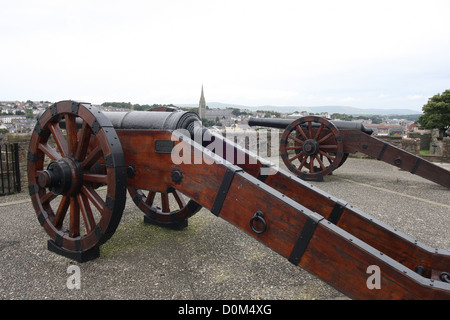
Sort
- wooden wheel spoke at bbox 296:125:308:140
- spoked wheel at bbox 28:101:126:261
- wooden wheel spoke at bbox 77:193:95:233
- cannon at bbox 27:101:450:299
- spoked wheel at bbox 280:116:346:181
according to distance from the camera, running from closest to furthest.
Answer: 1. cannon at bbox 27:101:450:299
2. spoked wheel at bbox 28:101:126:261
3. wooden wheel spoke at bbox 77:193:95:233
4. spoked wheel at bbox 280:116:346:181
5. wooden wheel spoke at bbox 296:125:308:140

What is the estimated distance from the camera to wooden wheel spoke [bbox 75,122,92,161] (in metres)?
2.86

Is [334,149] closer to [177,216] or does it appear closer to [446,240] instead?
[446,240]

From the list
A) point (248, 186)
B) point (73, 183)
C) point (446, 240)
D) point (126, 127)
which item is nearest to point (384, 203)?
point (446, 240)

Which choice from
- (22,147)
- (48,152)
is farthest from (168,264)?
(22,147)

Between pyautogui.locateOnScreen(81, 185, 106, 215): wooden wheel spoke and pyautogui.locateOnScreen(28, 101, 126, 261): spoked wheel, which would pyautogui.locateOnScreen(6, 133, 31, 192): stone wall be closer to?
pyautogui.locateOnScreen(28, 101, 126, 261): spoked wheel

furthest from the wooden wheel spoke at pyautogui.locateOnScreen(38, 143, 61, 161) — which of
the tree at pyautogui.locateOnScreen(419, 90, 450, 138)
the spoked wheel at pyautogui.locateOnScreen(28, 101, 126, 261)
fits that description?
the tree at pyautogui.locateOnScreen(419, 90, 450, 138)

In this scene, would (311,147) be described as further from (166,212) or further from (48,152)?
(48,152)

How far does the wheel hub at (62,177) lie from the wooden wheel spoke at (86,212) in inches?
3.5

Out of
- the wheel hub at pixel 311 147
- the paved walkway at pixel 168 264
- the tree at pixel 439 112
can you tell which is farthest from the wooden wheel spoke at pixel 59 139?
the tree at pixel 439 112

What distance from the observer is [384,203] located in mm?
5340

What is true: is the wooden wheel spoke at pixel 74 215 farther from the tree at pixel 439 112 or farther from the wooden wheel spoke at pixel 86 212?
the tree at pixel 439 112

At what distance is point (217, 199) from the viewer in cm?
248
